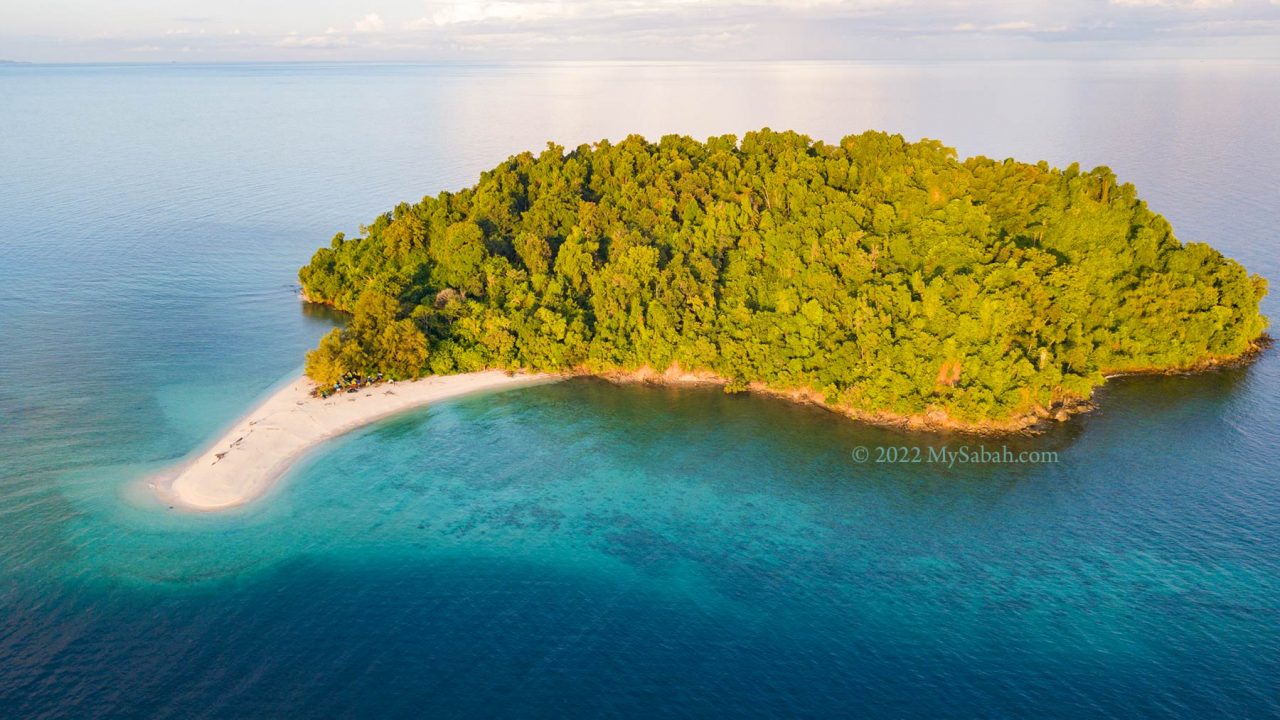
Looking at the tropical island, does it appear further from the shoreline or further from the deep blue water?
the deep blue water

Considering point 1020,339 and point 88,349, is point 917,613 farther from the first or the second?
point 88,349

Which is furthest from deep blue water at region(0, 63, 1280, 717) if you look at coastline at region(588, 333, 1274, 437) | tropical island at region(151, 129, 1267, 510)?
tropical island at region(151, 129, 1267, 510)

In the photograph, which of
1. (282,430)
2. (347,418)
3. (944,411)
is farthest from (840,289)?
(282,430)

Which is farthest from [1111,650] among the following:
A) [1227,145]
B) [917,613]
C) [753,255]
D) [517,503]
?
[1227,145]

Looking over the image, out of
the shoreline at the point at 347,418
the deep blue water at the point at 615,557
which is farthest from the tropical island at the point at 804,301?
the deep blue water at the point at 615,557

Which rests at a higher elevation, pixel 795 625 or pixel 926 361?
pixel 926 361

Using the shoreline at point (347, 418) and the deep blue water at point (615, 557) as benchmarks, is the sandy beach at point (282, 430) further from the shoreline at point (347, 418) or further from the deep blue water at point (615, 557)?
the deep blue water at point (615, 557)
